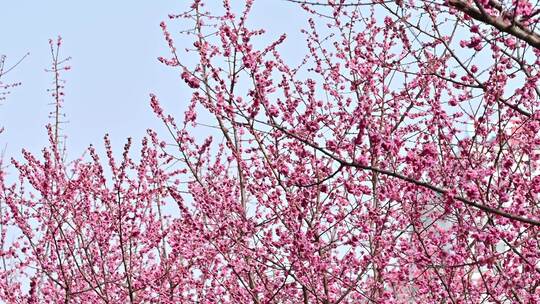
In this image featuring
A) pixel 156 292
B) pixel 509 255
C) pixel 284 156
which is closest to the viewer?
pixel 509 255

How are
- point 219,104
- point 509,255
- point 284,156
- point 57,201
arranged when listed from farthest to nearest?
point 57,201 < point 284,156 < point 509,255 < point 219,104

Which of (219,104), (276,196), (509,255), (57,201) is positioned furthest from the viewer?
(57,201)

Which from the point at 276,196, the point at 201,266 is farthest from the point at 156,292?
the point at 276,196

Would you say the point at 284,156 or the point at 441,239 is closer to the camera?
the point at 441,239

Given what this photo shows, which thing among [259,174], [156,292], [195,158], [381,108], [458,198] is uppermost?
[381,108]

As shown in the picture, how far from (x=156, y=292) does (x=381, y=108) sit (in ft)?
9.67

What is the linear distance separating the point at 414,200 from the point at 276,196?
1.23 metres

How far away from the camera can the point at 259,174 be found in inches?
217

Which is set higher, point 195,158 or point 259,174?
point 195,158

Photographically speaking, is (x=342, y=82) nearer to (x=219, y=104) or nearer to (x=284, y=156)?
(x=284, y=156)

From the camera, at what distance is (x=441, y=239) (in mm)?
4969

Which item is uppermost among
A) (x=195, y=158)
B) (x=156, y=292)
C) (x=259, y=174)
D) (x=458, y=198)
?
(x=195, y=158)

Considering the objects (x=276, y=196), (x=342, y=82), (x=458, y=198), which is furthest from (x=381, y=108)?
(x=458, y=198)

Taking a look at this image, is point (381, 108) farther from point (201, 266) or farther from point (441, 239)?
point (201, 266)
